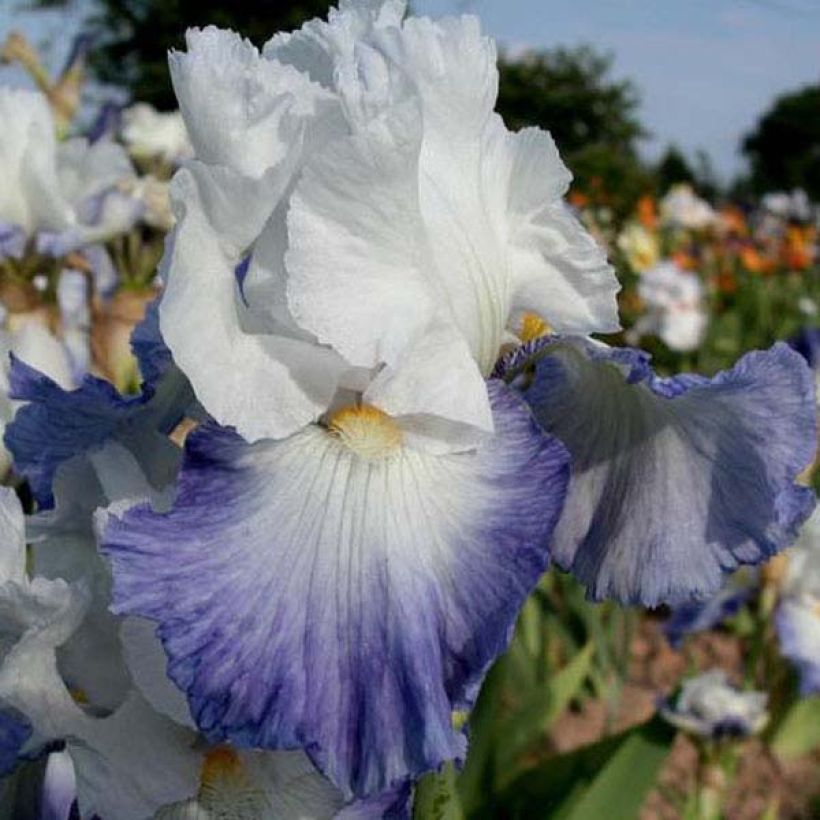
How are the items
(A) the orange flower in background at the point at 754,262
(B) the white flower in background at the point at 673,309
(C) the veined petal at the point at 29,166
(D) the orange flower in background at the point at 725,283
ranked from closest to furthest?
(C) the veined petal at the point at 29,166 → (B) the white flower in background at the point at 673,309 → (D) the orange flower in background at the point at 725,283 → (A) the orange flower in background at the point at 754,262

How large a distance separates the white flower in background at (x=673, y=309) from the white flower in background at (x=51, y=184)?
3.45 m

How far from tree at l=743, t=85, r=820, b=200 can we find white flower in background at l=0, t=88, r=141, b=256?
28.5m

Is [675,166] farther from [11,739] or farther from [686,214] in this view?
[11,739]

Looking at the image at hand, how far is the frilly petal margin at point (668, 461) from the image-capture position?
706mm

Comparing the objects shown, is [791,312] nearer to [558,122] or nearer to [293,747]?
[293,747]

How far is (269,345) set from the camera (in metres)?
0.66

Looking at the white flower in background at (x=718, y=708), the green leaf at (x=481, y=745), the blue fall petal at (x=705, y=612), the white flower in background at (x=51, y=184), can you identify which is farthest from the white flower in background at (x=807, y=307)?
the white flower in background at (x=51, y=184)

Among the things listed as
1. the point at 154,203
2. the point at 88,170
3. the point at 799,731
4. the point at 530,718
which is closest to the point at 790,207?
the point at 799,731

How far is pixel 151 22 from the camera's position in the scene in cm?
2105

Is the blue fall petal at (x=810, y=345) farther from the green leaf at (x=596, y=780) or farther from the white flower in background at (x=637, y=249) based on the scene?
the white flower in background at (x=637, y=249)

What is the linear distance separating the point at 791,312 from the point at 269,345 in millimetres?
6195

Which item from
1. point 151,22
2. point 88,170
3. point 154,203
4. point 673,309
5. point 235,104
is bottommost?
point 151,22

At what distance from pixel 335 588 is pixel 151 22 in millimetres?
21679

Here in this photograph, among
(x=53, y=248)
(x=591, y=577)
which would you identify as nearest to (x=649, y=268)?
(x=53, y=248)
